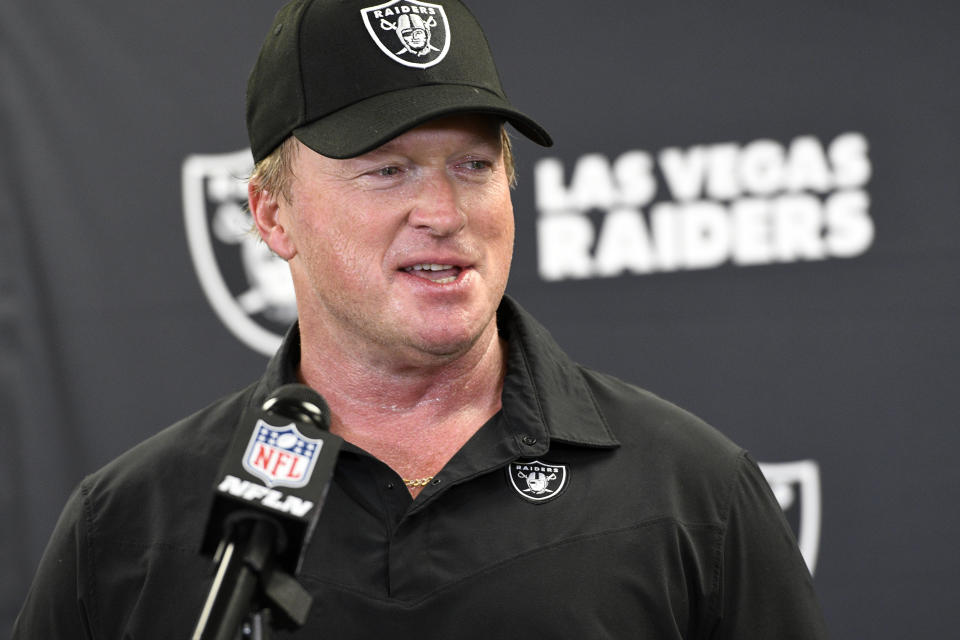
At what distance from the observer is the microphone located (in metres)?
0.80

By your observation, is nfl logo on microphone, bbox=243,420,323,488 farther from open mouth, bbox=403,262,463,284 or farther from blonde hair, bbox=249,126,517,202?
blonde hair, bbox=249,126,517,202

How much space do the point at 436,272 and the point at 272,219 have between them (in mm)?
290

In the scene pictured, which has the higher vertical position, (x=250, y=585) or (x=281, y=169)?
(x=281, y=169)

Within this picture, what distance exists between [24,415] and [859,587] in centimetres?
154

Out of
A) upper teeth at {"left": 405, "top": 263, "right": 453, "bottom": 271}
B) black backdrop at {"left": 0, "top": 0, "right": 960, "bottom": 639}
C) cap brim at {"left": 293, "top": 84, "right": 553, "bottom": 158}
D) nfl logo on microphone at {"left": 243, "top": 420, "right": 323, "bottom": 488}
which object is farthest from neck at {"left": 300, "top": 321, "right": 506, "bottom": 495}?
black backdrop at {"left": 0, "top": 0, "right": 960, "bottom": 639}

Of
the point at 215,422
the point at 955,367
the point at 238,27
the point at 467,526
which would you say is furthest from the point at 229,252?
the point at 955,367

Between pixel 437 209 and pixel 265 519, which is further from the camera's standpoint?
pixel 437 209

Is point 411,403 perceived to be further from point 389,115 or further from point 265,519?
point 265,519

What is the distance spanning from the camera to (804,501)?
82.0 inches

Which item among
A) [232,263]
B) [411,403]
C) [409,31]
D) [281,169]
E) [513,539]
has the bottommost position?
[513,539]

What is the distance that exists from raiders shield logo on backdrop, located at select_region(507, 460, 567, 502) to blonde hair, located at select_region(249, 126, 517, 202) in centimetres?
36

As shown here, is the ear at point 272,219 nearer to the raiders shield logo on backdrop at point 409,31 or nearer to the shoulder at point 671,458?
the raiders shield logo on backdrop at point 409,31

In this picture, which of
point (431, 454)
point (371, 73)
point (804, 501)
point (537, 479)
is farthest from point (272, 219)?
point (804, 501)

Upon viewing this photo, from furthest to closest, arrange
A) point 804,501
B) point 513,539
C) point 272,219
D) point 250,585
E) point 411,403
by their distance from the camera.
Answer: point 804,501 < point 272,219 < point 411,403 < point 513,539 < point 250,585
